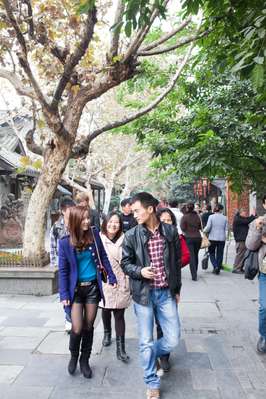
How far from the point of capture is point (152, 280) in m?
3.81

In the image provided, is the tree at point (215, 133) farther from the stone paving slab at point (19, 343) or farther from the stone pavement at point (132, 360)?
the stone paving slab at point (19, 343)

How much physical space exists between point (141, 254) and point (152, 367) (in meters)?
0.96

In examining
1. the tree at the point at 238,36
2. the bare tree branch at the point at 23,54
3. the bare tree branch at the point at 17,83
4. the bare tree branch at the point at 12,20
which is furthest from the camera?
the bare tree branch at the point at 17,83

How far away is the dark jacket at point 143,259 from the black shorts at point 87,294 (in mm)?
554

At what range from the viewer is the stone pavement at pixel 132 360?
3.94 metres

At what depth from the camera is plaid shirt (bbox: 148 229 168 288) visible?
3812 millimetres

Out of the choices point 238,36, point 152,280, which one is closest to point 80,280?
point 152,280

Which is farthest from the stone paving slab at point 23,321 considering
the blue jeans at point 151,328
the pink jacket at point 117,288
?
the blue jeans at point 151,328

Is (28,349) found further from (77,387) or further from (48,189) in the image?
(48,189)

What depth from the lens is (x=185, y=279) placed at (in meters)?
10.1

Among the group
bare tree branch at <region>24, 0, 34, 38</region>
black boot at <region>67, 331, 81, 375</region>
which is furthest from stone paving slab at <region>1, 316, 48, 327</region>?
bare tree branch at <region>24, 0, 34, 38</region>

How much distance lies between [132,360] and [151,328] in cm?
110

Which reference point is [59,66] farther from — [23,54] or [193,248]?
[193,248]

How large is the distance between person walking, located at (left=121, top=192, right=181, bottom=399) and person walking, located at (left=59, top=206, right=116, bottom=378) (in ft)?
1.72
